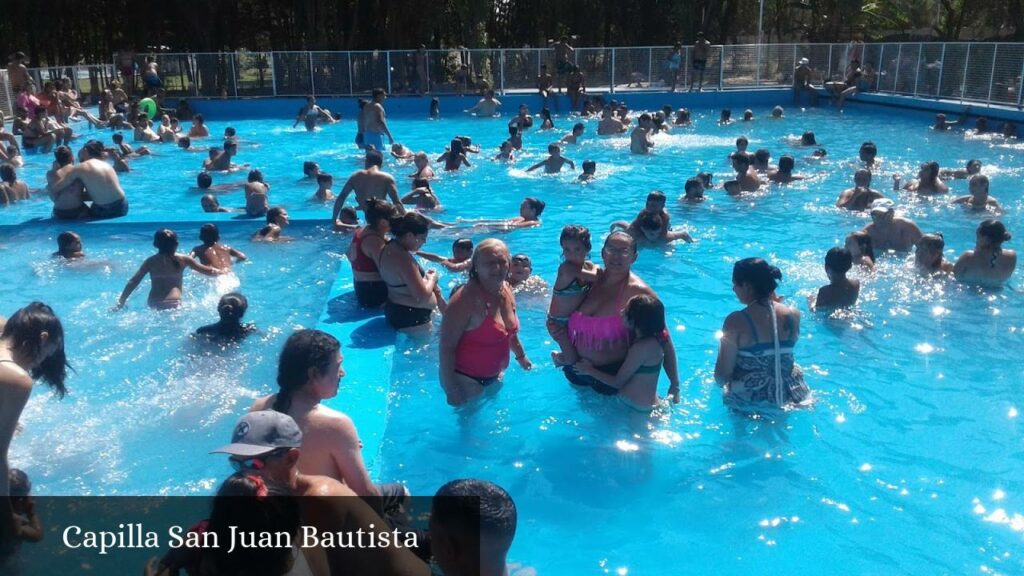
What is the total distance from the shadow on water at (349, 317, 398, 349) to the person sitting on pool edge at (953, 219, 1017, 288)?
5.76 meters

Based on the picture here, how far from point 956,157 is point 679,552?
50.8ft

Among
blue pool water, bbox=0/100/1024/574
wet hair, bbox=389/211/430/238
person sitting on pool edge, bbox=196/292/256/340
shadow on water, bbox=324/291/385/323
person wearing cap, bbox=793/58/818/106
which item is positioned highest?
person wearing cap, bbox=793/58/818/106

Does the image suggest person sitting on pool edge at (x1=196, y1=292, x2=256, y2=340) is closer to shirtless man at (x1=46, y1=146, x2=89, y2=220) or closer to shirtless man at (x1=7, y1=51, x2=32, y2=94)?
shirtless man at (x1=46, y1=146, x2=89, y2=220)

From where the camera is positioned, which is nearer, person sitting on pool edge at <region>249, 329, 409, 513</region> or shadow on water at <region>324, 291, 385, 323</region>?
person sitting on pool edge at <region>249, 329, 409, 513</region>

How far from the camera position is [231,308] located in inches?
264

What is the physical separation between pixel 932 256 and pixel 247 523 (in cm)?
821

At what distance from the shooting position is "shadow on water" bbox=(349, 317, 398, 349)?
679cm

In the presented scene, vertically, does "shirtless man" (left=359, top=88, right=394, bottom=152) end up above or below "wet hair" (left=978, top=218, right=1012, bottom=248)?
above

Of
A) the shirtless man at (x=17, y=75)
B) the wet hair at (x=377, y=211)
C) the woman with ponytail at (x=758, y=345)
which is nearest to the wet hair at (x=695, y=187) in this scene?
the wet hair at (x=377, y=211)

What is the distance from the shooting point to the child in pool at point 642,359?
501 cm

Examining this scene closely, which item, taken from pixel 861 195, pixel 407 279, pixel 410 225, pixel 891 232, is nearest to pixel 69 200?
pixel 407 279

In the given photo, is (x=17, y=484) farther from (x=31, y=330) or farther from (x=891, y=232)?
(x=891, y=232)

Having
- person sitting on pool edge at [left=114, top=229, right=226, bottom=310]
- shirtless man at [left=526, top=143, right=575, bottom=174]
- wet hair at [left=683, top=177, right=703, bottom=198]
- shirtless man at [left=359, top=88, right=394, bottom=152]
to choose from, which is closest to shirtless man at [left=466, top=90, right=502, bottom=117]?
shirtless man at [left=359, top=88, right=394, bottom=152]

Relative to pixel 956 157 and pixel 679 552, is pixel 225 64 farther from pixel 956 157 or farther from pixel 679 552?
pixel 679 552
